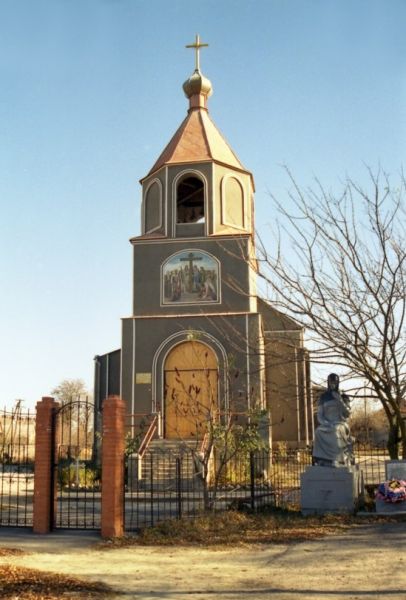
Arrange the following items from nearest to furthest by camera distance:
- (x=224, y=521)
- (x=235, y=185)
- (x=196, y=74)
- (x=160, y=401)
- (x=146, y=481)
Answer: (x=224, y=521)
(x=146, y=481)
(x=160, y=401)
(x=235, y=185)
(x=196, y=74)

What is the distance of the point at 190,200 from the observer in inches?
980

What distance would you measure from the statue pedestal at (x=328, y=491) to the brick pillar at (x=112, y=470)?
12.4 ft

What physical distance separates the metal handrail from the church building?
1.36ft

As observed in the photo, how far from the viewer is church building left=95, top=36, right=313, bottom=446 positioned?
21.1 metres

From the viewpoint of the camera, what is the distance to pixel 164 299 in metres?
22.4

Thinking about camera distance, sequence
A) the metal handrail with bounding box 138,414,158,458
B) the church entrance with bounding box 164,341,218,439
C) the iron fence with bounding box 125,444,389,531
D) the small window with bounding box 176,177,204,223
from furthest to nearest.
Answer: the small window with bounding box 176,177,204,223 < the church entrance with bounding box 164,341,218,439 < the metal handrail with bounding box 138,414,158,458 < the iron fence with bounding box 125,444,389,531

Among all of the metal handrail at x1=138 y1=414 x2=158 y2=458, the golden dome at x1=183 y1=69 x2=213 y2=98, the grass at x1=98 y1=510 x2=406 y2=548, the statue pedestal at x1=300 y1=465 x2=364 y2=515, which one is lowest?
the grass at x1=98 y1=510 x2=406 y2=548

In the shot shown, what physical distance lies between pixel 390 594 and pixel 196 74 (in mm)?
22943

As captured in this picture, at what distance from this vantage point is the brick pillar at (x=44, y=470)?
35.4 ft

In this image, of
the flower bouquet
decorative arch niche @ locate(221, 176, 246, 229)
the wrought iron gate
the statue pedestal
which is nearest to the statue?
the statue pedestal

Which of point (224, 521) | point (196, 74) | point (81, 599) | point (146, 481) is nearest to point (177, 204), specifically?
point (196, 74)

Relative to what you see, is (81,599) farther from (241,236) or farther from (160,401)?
(241,236)

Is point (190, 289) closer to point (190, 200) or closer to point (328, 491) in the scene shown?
point (190, 200)

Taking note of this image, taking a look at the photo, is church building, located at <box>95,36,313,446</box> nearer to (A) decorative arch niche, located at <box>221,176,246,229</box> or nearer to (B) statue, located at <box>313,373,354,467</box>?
(A) decorative arch niche, located at <box>221,176,246,229</box>
